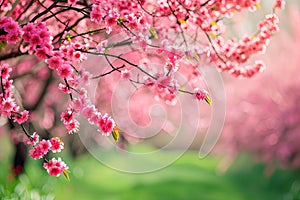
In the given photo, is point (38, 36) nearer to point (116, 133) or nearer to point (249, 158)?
point (116, 133)

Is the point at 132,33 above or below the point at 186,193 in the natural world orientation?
below

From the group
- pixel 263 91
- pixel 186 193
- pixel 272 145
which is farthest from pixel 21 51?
pixel 263 91

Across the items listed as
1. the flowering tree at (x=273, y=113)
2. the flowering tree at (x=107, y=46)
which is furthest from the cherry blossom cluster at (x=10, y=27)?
the flowering tree at (x=273, y=113)

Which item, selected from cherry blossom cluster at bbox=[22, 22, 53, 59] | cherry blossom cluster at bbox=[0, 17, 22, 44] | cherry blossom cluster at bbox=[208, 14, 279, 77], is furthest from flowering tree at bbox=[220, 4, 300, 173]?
cherry blossom cluster at bbox=[0, 17, 22, 44]

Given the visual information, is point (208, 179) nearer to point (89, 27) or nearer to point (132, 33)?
point (89, 27)

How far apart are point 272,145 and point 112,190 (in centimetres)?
509

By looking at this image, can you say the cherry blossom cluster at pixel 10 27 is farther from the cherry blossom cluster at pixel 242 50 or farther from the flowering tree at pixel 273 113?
the flowering tree at pixel 273 113

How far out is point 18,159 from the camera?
1350cm

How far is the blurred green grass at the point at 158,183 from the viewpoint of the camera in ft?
45.5

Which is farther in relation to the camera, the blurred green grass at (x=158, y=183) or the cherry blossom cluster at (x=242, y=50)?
the blurred green grass at (x=158, y=183)

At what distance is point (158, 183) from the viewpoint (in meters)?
18.0

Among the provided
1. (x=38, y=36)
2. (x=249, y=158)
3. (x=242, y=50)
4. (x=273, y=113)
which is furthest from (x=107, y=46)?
(x=249, y=158)

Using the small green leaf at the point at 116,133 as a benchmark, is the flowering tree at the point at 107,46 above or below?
above

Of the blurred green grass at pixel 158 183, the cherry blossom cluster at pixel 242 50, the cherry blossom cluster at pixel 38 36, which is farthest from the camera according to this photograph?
the blurred green grass at pixel 158 183
